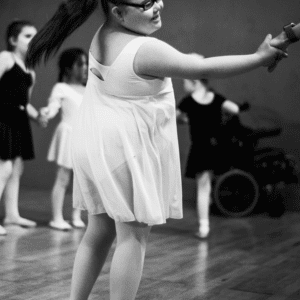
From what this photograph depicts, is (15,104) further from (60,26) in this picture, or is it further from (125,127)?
(125,127)

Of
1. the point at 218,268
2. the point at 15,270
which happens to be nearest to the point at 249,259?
the point at 218,268

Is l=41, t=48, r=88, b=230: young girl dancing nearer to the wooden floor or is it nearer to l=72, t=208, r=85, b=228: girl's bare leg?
Result: l=72, t=208, r=85, b=228: girl's bare leg

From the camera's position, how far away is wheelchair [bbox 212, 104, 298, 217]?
222 inches

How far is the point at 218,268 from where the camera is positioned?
11.1ft

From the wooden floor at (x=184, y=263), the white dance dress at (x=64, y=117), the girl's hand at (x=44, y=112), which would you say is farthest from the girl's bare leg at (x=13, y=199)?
the girl's hand at (x=44, y=112)

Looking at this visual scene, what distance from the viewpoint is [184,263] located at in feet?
11.5

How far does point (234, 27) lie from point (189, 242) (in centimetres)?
288

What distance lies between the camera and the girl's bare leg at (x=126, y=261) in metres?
1.82

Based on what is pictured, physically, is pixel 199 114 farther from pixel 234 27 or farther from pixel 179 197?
pixel 179 197

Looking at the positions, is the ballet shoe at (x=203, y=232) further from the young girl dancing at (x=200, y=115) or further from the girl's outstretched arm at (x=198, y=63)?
the girl's outstretched arm at (x=198, y=63)

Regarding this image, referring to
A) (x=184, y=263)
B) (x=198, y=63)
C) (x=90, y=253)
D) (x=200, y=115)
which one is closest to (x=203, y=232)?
(x=200, y=115)

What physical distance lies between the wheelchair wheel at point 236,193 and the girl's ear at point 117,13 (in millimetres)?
3846

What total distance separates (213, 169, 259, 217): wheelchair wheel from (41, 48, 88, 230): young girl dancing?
150cm

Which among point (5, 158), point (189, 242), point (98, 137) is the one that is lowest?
point (189, 242)
